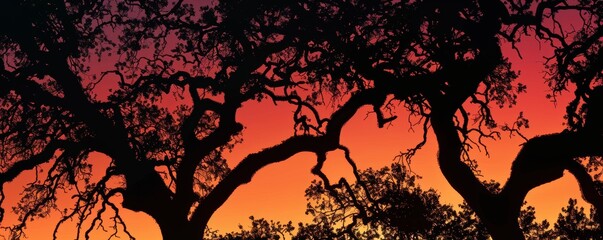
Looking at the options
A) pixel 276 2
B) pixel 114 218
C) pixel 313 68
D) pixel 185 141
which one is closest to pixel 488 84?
pixel 313 68

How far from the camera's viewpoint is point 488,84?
17.6 meters

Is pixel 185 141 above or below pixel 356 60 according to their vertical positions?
below

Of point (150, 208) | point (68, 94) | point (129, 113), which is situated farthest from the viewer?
point (129, 113)

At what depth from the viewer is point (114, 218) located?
1666 centimetres

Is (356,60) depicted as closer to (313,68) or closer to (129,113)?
(313,68)

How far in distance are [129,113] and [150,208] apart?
10.9 ft

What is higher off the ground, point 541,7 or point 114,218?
point 541,7

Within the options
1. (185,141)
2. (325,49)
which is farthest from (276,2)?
(185,141)

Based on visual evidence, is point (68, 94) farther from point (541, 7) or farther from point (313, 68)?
point (541, 7)

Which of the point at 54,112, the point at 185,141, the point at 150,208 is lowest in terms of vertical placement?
the point at 150,208

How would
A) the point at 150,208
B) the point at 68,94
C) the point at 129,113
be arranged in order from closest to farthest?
the point at 150,208 < the point at 68,94 < the point at 129,113

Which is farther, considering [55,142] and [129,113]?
[129,113]

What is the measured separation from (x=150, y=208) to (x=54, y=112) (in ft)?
12.1

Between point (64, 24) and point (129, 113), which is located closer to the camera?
point (64, 24)
